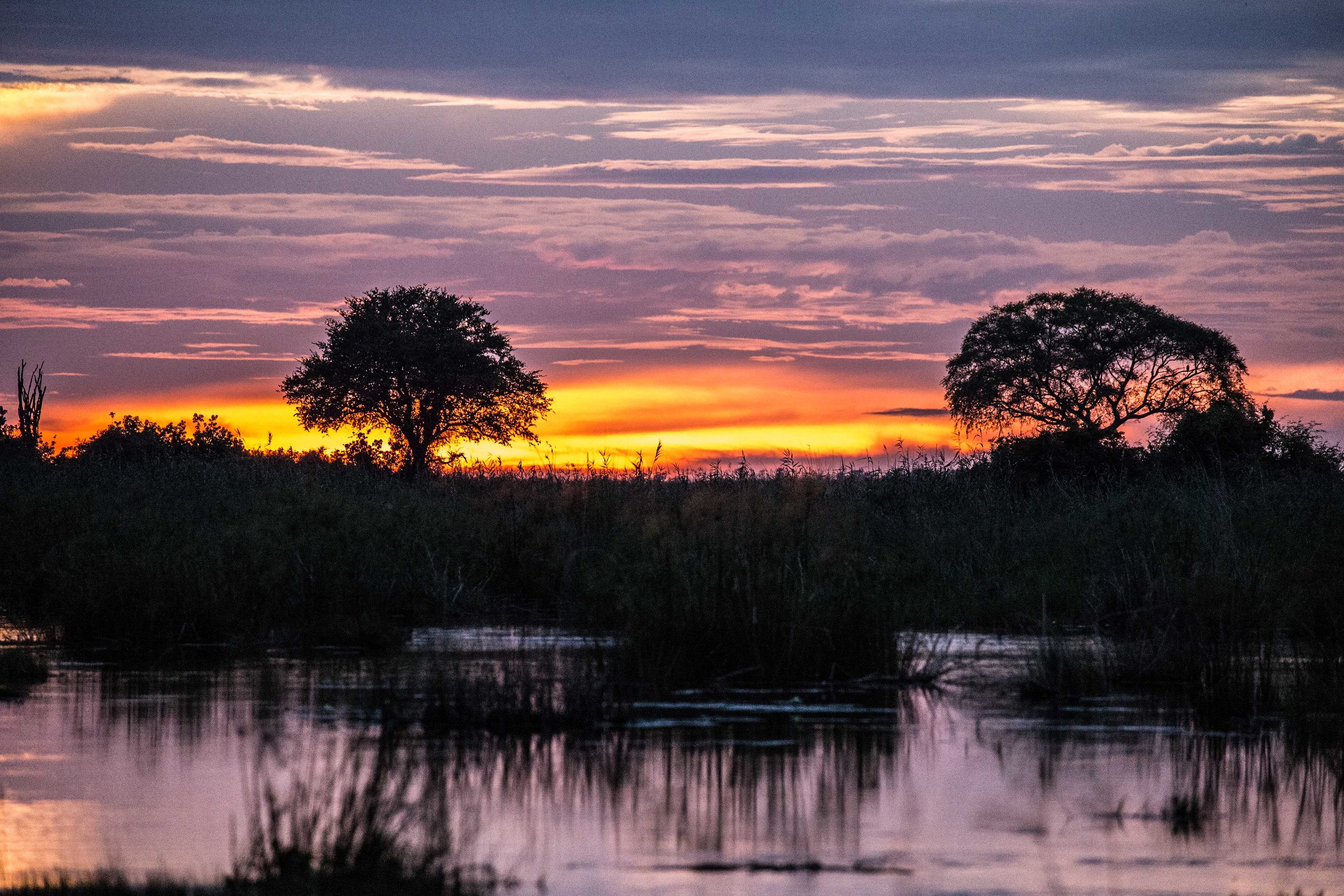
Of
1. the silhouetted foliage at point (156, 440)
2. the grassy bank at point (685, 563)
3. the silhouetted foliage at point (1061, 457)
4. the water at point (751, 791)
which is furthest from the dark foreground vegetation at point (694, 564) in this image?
the silhouetted foliage at point (156, 440)

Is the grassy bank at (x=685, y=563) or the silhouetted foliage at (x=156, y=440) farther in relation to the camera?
the silhouetted foliage at (x=156, y=440)

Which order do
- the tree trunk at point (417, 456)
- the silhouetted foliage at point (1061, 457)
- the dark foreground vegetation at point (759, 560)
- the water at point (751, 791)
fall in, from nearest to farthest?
1. the water at point (751, 791)
2. the dark foreground vegetation at point (759, 560)
3. the silhouetted foliage at point (1061, 457)
4. the tree trunk at point (417, 456)

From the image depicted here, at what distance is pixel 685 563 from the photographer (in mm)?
13617

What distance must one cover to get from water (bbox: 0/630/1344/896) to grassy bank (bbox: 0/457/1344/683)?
1.13m

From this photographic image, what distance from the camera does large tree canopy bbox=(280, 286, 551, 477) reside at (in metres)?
57.1

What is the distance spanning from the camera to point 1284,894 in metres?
6.52

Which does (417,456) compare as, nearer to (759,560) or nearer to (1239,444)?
(1239,444)

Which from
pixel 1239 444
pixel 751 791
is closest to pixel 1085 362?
pixel 1239 444

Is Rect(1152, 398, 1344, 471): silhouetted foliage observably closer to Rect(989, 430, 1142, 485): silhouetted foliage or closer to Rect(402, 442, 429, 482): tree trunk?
Rect(989, 430, 1142, 485): silhouetted foliage

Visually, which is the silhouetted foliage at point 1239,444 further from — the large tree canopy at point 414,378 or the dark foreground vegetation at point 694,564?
the large tree canopy at point 414,378

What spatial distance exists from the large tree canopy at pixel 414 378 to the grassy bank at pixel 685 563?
98.6 feet

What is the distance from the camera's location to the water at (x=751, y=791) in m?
6.89

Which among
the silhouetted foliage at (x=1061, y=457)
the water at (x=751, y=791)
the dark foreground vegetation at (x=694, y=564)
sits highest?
the silhouetted foliage at (x=1061, y=457)

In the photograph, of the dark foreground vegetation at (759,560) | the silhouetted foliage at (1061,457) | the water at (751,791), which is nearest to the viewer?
the water at (751,791)
